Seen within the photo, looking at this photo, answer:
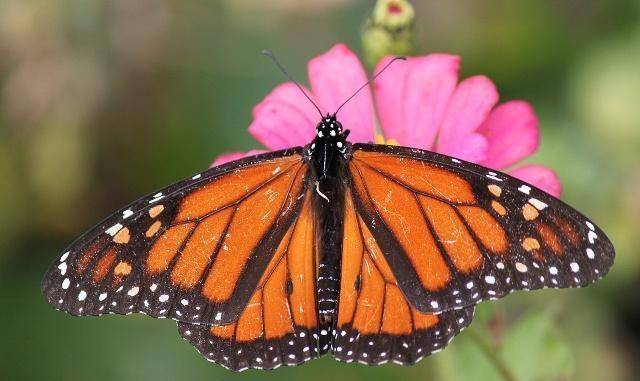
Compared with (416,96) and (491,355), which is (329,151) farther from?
(491,355)

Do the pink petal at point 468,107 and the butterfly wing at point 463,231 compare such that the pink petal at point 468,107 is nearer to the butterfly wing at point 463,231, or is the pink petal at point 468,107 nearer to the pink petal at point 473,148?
the pink petal at point 473,148

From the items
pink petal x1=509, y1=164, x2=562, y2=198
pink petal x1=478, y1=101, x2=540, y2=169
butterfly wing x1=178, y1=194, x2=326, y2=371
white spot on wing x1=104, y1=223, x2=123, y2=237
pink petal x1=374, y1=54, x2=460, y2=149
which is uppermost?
pink petal x1=374, y1=54, x2=460, y2=149

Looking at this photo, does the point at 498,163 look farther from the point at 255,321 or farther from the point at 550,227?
the point at 255,321

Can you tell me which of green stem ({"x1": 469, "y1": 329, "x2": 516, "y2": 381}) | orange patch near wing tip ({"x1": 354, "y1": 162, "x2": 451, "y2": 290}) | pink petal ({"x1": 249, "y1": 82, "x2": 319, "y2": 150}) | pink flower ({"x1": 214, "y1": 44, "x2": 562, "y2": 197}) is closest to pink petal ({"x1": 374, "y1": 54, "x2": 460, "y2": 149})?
pink flower ({"x1": 214, "y1": 44, "x2": 562, "y2": 197})

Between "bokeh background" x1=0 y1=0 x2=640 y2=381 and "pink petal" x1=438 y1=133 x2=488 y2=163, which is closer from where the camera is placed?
"pink petal" x1=438 y1=133 x2=488 y2=163

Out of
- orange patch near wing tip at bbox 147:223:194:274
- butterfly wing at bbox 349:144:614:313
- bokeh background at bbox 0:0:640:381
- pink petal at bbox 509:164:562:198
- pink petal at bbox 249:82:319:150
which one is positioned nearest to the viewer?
butterfly wing at bbox 349:144:614:313

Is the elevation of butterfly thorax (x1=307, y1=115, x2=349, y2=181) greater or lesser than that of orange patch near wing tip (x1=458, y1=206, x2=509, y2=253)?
greater

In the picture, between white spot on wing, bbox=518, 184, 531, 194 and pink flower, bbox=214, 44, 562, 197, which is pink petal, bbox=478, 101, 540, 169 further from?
white spot on wing, bbox=518, 184, 531, 194

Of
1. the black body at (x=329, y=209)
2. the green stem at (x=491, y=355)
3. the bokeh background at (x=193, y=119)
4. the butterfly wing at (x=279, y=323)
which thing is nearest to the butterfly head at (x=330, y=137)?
the black body at (x=329, y=209)
